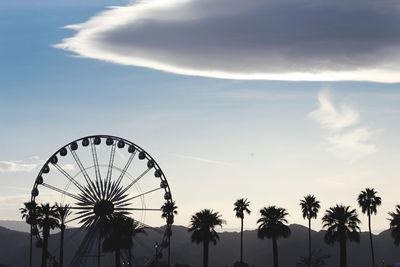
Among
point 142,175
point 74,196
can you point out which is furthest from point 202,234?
point 74,196

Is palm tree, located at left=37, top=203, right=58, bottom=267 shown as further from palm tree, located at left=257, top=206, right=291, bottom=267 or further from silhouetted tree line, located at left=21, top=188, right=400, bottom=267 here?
palm tree, located at left=257, top=206, right=291, bottom=267

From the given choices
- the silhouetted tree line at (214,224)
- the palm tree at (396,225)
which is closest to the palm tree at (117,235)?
the silhouetted tree line at (214,224)

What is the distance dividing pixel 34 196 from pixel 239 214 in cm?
4385

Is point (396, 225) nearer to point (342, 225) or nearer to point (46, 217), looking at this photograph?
point (342, 225)

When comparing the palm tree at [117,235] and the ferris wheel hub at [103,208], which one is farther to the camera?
the palm tree at [117,235]

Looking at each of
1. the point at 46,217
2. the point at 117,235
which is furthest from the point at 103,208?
the point at 46,217

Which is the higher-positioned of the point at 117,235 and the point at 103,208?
the point at 103,208

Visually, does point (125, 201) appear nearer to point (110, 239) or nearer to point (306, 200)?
point (110, 239)

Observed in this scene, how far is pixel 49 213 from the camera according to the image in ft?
457

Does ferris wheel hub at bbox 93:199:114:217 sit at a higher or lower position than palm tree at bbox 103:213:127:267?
higher

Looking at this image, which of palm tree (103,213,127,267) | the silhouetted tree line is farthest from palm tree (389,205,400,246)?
palm tree (103,213,127,267)

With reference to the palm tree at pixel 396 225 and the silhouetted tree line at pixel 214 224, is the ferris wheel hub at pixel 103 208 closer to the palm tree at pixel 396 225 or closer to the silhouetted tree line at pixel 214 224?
the silhouetted tree line at pixel 214 224

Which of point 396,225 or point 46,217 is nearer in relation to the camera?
point 396,225

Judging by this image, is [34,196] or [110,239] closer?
[110,239]
